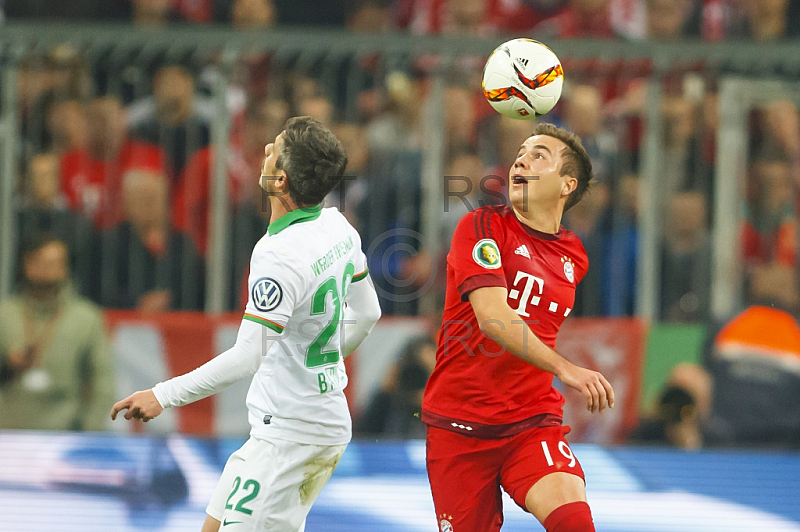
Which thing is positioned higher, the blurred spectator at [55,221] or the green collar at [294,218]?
the green collar at [294,218]

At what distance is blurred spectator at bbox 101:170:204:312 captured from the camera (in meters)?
8.04

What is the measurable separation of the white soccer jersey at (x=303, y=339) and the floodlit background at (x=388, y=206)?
3400mm

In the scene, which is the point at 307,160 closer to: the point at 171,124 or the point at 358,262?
the point at 358,262

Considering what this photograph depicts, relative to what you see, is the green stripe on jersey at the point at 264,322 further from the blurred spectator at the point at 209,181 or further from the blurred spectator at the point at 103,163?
the blurred spectator at the point at 103,163

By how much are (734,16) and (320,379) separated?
6.20m

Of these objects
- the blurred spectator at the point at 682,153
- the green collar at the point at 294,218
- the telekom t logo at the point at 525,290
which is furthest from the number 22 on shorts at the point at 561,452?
the blurred spectator at the point at 682,153

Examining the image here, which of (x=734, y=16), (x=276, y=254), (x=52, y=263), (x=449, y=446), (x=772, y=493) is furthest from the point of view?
(x=734, y=16)

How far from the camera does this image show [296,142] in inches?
174

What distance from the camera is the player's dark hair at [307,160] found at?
4410mm

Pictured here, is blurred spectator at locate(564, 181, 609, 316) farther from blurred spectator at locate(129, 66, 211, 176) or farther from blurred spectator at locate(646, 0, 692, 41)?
blurred spectator at locate(129, 66, 211, 176)

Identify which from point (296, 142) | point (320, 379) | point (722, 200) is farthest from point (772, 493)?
point (296, 142)

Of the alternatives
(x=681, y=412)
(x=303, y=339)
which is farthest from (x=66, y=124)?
(x=681, y=412)

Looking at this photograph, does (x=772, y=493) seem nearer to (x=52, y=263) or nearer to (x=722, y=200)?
(x=722, y=200)

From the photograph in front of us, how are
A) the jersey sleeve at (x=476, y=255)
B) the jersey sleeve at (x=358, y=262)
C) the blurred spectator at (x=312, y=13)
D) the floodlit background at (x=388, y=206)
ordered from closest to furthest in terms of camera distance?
1. the jersey sleeve at (x=476, y=255)
2. the jersey sleeve at (x=358, y=262)
3. the floodlit background at (x=388, y=206)
4. the blurred spectator at (x=312, y=13)
